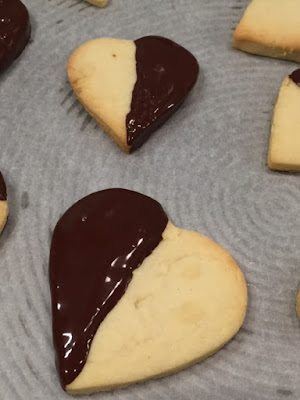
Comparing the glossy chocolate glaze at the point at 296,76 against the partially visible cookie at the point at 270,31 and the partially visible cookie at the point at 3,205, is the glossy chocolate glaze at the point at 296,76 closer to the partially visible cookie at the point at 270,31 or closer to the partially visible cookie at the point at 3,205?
the partially visible cookie at the point at 270,31

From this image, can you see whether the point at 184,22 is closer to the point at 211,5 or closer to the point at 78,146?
the point at 211,5

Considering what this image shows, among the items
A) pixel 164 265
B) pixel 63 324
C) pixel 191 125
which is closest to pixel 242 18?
pixel 191 125

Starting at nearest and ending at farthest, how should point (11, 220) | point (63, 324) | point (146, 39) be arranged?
1. point (63, 324)
2. point (11, 220)
3. point (146, 39)

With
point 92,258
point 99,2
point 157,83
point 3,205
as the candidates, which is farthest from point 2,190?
point 99,2

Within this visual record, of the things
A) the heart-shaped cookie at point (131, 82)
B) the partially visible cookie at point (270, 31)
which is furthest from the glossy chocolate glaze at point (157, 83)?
the partially visible cookie at point (270, 31)

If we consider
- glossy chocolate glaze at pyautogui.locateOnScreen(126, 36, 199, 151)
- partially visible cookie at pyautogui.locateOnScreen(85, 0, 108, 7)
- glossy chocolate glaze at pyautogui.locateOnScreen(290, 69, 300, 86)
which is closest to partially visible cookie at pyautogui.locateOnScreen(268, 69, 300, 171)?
glossy chocolate glaze at pyautogui.locateOnScreen(290, 69, 300, 86)

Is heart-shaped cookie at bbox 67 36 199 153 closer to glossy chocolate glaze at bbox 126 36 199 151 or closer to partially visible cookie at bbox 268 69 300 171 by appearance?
glossy chocolate glaze at bbox 126 36 199 151
